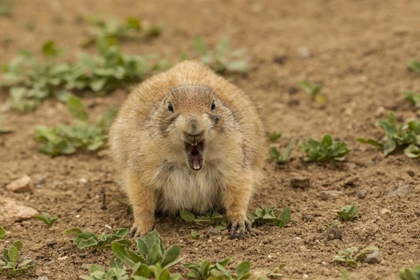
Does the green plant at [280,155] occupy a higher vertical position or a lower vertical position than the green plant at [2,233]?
higher

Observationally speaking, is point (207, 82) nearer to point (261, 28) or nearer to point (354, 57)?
point (354, 57)

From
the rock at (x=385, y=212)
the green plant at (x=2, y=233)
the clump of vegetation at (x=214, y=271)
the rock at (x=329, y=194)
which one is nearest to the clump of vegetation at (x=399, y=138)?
the rock at (x=329, y=194)

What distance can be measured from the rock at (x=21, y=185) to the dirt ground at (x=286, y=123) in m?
0.08

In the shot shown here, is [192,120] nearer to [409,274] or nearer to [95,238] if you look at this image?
[95,238]

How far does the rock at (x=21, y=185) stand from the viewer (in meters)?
6.90

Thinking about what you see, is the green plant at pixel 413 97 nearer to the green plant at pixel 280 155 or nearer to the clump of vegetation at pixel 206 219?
the green plant at pixel 280 155

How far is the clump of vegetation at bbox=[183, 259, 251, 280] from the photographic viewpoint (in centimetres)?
497

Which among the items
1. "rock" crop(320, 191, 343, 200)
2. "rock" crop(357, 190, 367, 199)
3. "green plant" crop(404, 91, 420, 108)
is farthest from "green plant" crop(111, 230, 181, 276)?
"green plant" crop(404, 91, 420, 108)

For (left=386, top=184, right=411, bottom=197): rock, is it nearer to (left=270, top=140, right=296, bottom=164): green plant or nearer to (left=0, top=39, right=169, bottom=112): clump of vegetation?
(left=270, top=140, right=296, bottom=164): green plant

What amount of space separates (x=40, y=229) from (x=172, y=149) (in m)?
1.29

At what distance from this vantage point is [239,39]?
34.2 feet

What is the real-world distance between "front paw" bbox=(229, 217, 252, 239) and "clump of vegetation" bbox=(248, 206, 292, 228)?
A: 0.07 m

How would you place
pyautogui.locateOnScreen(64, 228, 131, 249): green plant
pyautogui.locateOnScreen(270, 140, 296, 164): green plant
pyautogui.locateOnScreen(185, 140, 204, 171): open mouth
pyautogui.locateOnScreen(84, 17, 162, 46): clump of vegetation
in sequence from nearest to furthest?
pyautogui.locateOnScreen(64, 228, 131, 249): green plant, pyautogui.locateOnScreen(185, 140, 204, 171): open mouth, pyautogui.locateOnScreen(270, 140, 296, 164): green plant, pyautogui.locateOnScreen(84, 17, 162, 46): clump of vegetation

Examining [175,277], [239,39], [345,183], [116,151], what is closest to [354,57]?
[239,39]
